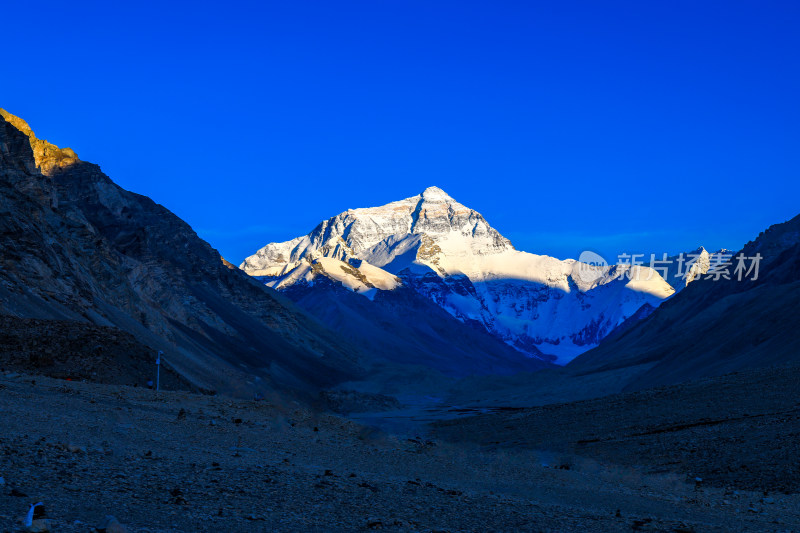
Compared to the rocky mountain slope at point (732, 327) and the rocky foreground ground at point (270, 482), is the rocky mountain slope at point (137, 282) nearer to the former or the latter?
the rocky foreground ground at point (270, 482)

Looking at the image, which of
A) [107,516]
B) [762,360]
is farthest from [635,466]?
[762,360]

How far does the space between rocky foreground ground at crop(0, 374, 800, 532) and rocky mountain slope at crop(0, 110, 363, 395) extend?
1573 cm

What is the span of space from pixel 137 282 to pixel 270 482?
87362 millimetres

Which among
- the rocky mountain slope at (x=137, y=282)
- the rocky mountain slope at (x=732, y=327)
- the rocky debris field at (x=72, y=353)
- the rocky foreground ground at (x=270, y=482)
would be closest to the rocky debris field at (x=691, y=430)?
the rocky foreground ground at (x=270, y=482)

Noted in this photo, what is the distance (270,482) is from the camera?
12820 millimetres

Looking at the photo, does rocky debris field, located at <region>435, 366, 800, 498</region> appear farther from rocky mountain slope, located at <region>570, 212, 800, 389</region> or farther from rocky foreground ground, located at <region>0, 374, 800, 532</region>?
rocky mountain slope, located at <region>570, 212, 800, 389</region>

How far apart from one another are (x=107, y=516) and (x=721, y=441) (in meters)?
25.7

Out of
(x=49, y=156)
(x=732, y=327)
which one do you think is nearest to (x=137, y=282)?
(x=49, y=156)

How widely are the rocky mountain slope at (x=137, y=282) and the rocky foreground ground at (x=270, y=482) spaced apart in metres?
15.7

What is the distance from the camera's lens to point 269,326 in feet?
438

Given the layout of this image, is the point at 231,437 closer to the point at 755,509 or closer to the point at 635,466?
the point at 755,509

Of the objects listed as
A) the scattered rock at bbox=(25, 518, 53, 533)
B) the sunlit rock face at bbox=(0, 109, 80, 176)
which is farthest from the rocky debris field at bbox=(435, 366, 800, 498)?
the sunlit rock face at bbox=(0, 109, 80, 176)

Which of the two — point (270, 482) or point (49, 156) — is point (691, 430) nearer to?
point (270, 482)

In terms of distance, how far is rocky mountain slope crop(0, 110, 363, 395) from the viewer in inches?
2347
